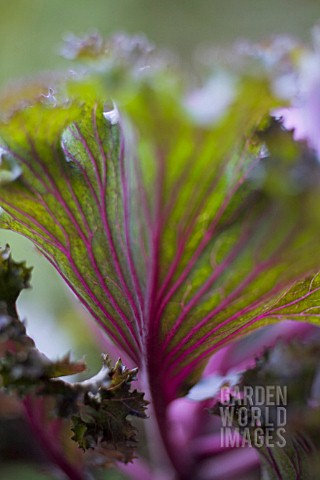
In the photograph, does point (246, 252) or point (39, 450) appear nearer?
point (246, 252)

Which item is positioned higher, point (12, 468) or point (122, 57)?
point (122, 57)

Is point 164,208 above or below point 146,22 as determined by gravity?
below

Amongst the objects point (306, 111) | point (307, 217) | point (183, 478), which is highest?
point (306, 111)

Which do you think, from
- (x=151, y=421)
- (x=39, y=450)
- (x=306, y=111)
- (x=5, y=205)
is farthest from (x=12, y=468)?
(x=306, y=111)

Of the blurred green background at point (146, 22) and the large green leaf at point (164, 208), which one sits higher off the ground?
the blurred green background at point (146, 22)

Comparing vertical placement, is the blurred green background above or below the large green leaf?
above

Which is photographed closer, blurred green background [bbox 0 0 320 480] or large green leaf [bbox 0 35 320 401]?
large green leaf [bbox 0 35 320 401]

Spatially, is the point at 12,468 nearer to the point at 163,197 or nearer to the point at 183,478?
the point at 183,478

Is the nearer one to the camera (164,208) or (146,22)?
(164,208)

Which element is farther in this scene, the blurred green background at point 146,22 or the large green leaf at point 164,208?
the blurred green background at point 146,22
